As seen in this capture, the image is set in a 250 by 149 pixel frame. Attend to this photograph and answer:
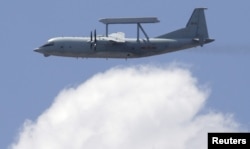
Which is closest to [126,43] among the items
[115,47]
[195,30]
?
[115,47]

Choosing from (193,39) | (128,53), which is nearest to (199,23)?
(193,39)

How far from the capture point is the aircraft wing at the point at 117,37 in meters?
186

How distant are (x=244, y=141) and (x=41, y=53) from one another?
298 feet

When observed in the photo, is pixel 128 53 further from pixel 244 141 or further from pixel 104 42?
pixel 244 141

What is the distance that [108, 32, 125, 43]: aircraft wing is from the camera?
186 meters

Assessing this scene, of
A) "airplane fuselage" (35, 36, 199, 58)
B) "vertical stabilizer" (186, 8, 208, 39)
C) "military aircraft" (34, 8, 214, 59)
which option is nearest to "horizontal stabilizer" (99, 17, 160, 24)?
"military aircraft" (34, 8, 214, 59)

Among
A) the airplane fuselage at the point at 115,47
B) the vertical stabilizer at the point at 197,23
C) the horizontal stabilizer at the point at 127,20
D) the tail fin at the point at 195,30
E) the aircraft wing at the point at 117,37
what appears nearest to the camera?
the airplane fuselage at the point at 115,47

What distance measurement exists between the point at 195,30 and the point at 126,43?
14.6m

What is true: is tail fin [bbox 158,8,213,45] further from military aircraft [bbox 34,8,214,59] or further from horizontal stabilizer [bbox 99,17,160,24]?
horizontal stabilizer [bbox 99,17,160,24]

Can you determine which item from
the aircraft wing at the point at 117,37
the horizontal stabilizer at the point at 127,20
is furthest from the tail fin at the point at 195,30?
the aircraft wing at the point at 117,37

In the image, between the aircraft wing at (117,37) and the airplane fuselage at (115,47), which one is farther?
the aircraft wing at (117,37)

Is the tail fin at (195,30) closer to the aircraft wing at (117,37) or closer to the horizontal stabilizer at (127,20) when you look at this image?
the horizontal stabilizer at (127,20)

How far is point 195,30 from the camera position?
618 feet

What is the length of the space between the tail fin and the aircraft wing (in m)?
8.18
